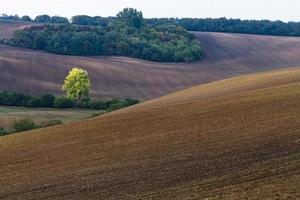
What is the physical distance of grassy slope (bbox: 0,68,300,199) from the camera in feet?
62.4

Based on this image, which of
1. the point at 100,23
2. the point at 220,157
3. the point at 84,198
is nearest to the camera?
the point at 84,198

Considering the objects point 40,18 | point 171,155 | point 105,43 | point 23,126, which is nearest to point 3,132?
point 23,126

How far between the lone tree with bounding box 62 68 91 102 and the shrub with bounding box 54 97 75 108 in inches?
111

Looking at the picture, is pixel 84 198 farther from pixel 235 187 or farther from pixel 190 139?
pixel 190 139

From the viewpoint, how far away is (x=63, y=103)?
213 feet

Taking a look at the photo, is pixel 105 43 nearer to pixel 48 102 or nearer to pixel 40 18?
pixel 48 102

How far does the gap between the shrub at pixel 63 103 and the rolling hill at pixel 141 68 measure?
7655 millimetres

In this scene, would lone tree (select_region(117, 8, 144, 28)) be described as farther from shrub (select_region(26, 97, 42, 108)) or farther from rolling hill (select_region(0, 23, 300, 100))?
shrub (select_region(26, 97, 42, 108))

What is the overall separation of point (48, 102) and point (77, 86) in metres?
5.49

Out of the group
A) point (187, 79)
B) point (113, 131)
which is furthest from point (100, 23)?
point (113, 131)

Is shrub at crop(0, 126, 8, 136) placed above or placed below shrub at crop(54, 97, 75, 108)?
above

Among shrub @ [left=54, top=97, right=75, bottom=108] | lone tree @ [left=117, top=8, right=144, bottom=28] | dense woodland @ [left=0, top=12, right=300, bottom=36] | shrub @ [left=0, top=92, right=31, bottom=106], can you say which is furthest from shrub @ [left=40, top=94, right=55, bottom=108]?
dense woodland @ [left=0, top=12, right=300, bottom=36]

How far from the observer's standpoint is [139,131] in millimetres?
30688

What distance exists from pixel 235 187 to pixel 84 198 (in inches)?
175
